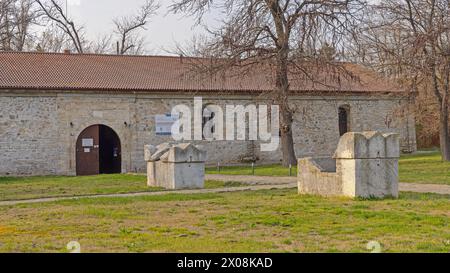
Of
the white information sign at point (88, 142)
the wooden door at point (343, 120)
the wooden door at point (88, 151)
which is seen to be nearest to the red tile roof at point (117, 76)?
the wooden door at point (343, 120)

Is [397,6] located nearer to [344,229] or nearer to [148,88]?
[148,88]

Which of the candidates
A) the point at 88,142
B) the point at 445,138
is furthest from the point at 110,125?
the point at 445,138

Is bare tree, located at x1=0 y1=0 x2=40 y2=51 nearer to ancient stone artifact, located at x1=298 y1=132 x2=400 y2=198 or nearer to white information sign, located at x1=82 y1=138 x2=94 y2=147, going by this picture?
white information sign, located at x1=82 y1=138 x2=94 y2=147

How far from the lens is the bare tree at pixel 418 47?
21.4 m

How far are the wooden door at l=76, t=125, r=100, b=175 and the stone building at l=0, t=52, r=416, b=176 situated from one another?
5 cm

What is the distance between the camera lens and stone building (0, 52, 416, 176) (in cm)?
3039

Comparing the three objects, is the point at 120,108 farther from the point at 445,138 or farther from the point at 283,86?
the point at 445,138

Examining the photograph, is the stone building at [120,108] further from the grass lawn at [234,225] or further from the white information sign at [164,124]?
the grass lawn at [234,225]

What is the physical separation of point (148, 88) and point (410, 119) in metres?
15.9

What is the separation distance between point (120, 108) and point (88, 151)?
2.64m

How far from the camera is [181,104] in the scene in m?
33.5

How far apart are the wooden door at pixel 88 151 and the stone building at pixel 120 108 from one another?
49 mm
